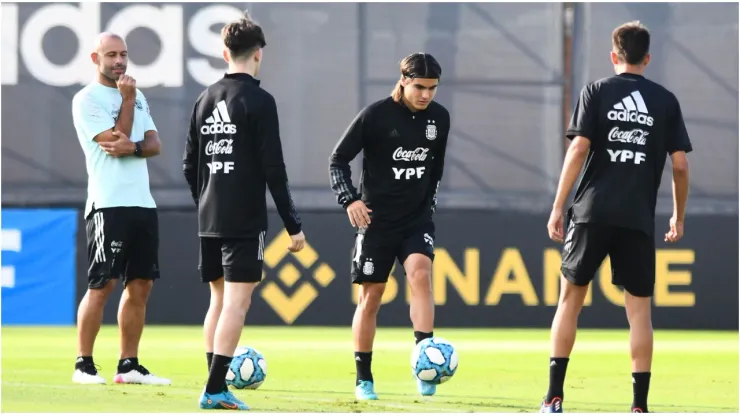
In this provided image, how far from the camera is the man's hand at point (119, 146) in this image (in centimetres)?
802

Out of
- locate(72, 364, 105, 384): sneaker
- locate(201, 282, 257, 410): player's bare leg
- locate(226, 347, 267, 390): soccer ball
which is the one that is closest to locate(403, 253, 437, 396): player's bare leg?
locate(226, 347, 267, 390): soccer ball

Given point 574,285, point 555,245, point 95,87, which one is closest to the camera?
point 574,285

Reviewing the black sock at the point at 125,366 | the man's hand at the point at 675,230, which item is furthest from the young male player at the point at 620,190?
the black sock at the point at 125,366

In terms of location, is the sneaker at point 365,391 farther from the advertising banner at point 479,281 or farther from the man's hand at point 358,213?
the advertising banner at point 479,281

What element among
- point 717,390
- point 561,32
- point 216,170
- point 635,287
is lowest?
point 717,390

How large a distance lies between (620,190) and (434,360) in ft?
4.71

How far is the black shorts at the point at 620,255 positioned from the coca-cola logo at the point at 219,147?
1.65m

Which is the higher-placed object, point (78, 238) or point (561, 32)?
point (561, 32)

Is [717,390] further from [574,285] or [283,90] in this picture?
[283,90]

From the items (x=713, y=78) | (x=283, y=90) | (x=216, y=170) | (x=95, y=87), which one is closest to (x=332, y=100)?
(x=283, y=90)

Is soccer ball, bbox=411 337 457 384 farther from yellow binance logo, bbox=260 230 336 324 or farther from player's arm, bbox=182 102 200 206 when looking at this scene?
yellow binance logo, bbox=260 230 336 324

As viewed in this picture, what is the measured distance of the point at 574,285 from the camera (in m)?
6.60

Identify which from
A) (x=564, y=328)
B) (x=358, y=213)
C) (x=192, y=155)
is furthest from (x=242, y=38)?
(x=564, y=328)

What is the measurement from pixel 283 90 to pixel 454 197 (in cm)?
207
